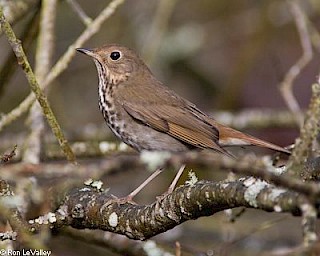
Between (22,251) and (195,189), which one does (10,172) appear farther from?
(22,251)


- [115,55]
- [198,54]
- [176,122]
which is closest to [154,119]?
[176,122]

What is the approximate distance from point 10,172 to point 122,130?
2569 millimetres

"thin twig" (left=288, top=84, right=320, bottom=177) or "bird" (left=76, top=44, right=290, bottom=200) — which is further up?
"thin twig" (left=288, top=84, right=320, bottom=177)

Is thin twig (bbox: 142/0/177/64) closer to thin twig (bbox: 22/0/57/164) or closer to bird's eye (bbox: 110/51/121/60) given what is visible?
bird's eye (bbox: 110/51/121/60)

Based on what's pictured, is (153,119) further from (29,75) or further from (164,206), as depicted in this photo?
(164,206)

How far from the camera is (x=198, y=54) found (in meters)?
8.81

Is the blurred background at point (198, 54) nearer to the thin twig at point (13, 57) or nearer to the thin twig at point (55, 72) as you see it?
the thin twig at point (13, 57)

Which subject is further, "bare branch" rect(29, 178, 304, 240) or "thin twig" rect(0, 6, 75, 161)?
"thin twig" rect(0, 6, 75, 161)

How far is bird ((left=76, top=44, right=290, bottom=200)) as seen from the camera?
4.75 meters

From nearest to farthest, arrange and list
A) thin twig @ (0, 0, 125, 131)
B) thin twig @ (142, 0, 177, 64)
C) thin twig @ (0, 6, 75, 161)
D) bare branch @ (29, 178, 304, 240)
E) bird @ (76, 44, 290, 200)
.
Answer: bare branch @ (29, 178, 304, 240), thin twig @ (0, 6, 75, 161), thin twig @ (0, 0, 125, 131), bird @ (76, 44, 290, 200), thin twig @ (142, 0, 177, 64)

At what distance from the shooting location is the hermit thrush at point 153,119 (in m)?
4.75

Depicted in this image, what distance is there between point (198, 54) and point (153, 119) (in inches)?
158

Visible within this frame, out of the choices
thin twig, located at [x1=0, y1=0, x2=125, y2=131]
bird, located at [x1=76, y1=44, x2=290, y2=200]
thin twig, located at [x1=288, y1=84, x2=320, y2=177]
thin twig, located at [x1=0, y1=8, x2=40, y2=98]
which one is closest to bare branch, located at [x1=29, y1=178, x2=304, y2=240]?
thin twig, located at [x1=288, y1=84, x2=320, y2=177]

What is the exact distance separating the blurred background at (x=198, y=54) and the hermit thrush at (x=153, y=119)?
1.51 m
